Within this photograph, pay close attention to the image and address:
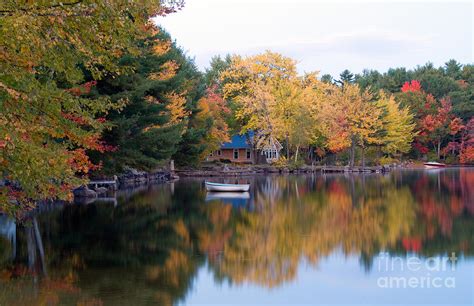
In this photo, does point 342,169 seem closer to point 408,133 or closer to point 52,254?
point 408,133

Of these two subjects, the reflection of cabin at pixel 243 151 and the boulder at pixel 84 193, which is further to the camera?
the reflection of cabin at pixel 243 151

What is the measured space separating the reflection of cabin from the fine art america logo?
4648 centimetres

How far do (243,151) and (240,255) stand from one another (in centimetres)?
5120

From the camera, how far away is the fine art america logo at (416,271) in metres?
13.7

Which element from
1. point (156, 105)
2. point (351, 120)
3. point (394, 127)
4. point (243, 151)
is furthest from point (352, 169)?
point (156, 105)

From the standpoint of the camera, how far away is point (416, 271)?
48.9 feet

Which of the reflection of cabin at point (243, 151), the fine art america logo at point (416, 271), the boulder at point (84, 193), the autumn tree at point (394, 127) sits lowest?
the fine art america logo at point (416, 271)

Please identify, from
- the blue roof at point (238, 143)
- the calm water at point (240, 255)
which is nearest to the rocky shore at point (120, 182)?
the calm water at point (240, 255)

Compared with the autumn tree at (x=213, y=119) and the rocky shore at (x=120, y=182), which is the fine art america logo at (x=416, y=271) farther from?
the autumn tree at (x=213, y=119)

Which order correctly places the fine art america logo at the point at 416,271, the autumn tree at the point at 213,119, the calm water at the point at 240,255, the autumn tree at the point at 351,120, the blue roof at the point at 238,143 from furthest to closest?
1. the blue roof at the point at 238,143
2. the autumn tree at the point at 351,120
3. the autumn tree at the point at 213,119
4. the fine art america logo at the point at 416,271
5. the calm water at the point at 240,255

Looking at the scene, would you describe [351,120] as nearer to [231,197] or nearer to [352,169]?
[352,169]

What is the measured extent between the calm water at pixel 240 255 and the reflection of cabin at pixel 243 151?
1387 inches

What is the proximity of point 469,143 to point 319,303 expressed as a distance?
225 ft

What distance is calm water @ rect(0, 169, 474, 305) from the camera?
12.6 m
